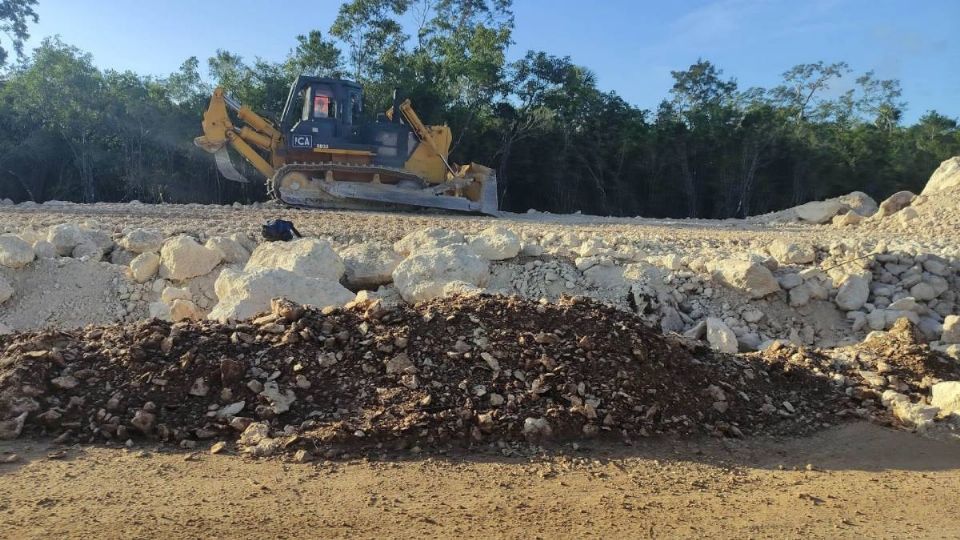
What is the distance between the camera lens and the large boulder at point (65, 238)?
8.62m

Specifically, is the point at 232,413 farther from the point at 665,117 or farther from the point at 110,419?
the point at 665,117

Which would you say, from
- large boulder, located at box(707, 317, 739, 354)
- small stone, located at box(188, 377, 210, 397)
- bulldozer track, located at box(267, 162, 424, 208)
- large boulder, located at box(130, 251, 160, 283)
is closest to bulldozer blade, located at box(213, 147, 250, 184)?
bulldozer track, located at box(267, 162, 424, 208)

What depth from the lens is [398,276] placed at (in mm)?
7641

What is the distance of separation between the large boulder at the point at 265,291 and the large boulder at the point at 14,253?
→ 2.80 m

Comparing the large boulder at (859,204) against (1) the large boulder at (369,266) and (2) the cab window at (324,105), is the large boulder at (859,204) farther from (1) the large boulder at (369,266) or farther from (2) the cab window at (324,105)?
(1) the large boulder at (369,266)

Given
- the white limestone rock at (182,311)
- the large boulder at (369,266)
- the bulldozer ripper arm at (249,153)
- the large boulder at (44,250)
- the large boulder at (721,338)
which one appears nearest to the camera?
the large boulder at (721,338)

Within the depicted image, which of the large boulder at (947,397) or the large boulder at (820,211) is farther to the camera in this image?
the large boulder at (820,211)

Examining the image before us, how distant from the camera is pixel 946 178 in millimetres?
15633

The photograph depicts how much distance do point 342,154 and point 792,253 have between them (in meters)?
10.3

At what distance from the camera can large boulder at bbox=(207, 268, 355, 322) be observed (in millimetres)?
6176

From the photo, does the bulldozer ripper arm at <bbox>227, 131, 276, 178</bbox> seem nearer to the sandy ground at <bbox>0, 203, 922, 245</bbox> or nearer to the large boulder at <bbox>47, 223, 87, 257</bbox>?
the sandy ground at <bbox>0, 203, 922, 245</bbox>

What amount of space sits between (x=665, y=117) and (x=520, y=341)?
24799mm

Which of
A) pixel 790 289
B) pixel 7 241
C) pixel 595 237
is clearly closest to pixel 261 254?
pixel 7 241

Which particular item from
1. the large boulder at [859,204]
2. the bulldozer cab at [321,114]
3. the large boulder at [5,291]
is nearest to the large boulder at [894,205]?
the large boulder at [859,204]
